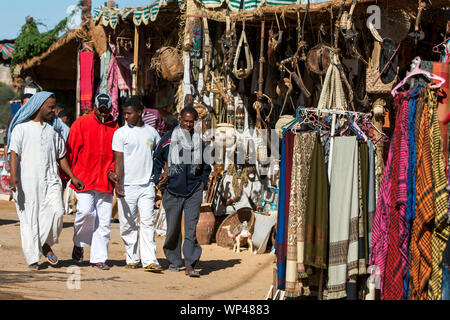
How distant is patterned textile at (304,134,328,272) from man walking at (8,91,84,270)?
3.02 meters

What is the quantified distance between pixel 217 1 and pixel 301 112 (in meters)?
5.17

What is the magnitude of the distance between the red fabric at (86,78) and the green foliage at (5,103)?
99.3 feet

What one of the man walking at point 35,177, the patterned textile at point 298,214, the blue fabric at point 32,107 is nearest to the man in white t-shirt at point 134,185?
the man walking at point 35,177

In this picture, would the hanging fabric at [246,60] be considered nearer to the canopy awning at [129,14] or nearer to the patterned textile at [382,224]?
the canopy awning at [129,14]

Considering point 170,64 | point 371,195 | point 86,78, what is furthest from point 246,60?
point 371,195

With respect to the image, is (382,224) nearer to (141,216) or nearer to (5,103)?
(141,216)

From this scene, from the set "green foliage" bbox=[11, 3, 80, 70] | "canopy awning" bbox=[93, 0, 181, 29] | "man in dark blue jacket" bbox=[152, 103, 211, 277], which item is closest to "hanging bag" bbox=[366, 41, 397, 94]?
"man in dark blue jacket" bbox=[152, 103, 211, 277]

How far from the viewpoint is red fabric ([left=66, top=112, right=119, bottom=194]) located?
7805 millimetres

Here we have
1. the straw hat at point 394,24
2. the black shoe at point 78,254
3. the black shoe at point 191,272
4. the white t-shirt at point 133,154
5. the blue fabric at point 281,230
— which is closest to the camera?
the blue fabric at point 281,230

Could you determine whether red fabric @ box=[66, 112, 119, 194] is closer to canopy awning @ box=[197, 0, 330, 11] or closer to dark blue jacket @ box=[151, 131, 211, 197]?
dark blue jacket @ box=[151, 131, 211, 197]

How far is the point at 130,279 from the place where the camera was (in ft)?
23.9

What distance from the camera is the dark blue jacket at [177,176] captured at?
782cm

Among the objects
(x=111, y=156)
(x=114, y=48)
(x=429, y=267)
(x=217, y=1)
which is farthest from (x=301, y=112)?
(x=114, y=48)
